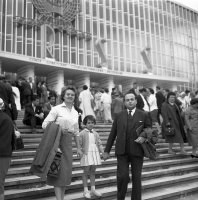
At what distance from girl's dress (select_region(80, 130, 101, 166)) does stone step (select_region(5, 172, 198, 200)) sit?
21.1 inches

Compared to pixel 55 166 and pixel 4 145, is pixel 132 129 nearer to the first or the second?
pixel 55 166

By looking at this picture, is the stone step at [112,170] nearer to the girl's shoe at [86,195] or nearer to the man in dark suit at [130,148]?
the girl's shoe at [86,195]

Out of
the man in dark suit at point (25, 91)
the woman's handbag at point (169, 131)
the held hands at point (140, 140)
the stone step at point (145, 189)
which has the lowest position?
the stone step at point (145, 189)

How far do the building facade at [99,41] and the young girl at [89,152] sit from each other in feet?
55.3

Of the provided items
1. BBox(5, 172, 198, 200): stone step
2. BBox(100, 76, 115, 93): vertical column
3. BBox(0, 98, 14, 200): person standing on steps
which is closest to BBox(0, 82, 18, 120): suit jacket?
BBox(0, 98, 14, 200): person standing on steps

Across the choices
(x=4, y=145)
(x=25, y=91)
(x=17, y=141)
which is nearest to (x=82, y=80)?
(x=25, y=91)

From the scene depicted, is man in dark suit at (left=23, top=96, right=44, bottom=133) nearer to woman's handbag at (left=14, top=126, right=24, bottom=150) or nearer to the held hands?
woman's handbag at (left=14, top=126, right=24, bottom=150)

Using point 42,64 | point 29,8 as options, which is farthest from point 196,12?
point 42,64

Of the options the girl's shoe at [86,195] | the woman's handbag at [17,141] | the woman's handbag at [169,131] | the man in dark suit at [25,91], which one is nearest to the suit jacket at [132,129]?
the girl's shoe at [86,195]

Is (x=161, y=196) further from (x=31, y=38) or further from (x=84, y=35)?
(x=84, y=35)

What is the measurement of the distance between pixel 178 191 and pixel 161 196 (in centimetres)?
57

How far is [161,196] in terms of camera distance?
16.5 ft

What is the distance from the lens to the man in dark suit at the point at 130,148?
397 centimetres

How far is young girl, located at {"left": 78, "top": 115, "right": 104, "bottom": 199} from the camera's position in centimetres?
462
